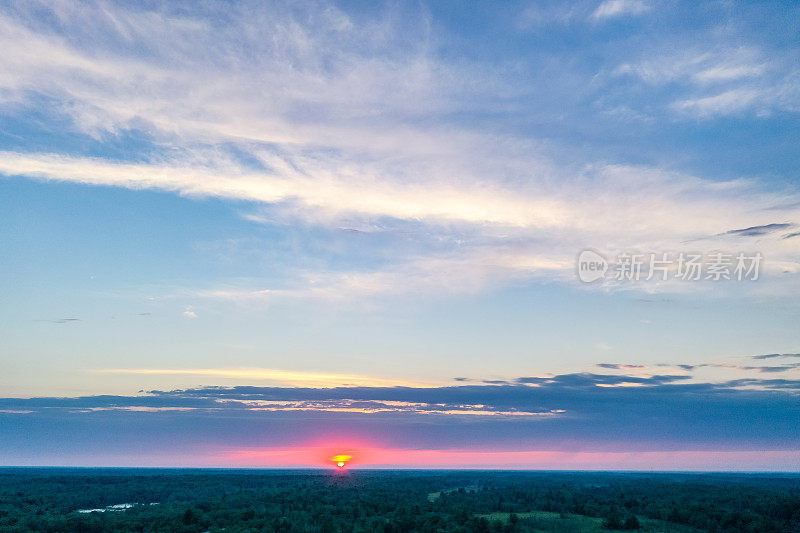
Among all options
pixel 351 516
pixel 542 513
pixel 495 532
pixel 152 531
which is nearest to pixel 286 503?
pixel 351 516

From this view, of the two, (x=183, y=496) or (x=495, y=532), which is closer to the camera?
(x=495, y=532)

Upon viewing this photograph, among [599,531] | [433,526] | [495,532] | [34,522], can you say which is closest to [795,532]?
[599,531]

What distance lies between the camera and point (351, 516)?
95.9m

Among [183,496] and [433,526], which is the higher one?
[433,526]

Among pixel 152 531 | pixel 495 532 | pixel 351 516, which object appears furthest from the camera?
pixel 351 516

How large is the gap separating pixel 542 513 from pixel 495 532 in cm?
2684

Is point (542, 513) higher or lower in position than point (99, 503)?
higher

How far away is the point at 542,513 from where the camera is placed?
9669 centimetres

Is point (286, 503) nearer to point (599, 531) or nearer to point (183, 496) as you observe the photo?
point (183, 496)

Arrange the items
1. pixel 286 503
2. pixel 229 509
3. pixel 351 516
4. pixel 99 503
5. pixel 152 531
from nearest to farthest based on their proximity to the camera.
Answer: pixel 152 531 → pixel 351 516 → pixel 229 509 → pixel 286 503 → pixel 99 503

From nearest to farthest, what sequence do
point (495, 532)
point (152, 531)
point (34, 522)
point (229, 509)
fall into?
point (495, 532) < point (152, 531) < point (34, 522) < point (229, 509)

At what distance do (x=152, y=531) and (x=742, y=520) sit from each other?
258 feet

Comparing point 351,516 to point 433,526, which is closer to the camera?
point 433,526

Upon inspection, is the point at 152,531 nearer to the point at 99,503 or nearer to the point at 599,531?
the point at 599,531
